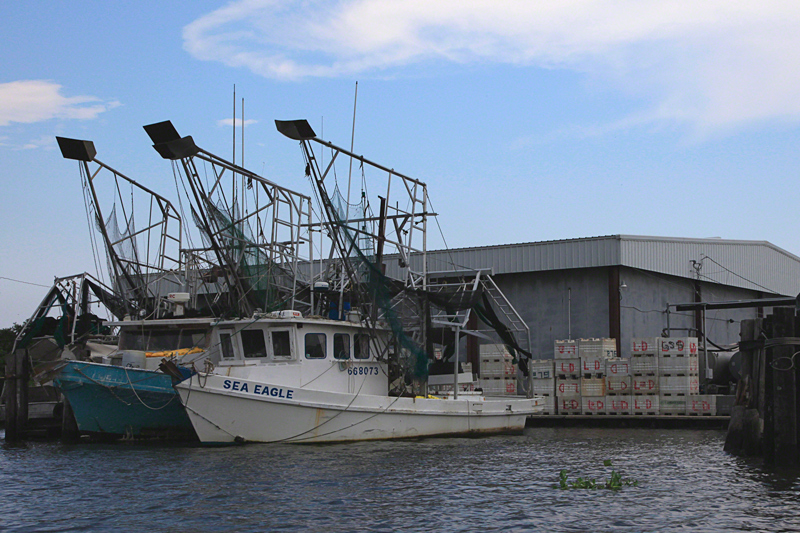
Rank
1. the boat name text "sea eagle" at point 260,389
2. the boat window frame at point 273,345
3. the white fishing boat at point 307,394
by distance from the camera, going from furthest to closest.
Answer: the boat window frame at point 273,345 < the white fishing boat at point 307,394 < the boat name text "sea eagle" at point 260,389

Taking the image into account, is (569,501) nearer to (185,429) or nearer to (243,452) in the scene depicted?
(243,452)

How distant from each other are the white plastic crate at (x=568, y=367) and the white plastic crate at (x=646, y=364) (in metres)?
1.72

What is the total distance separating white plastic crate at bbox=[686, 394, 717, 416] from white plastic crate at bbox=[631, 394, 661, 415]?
2.94 feet

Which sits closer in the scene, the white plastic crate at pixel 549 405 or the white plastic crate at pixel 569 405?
the white plastic crate at pixel 569 405

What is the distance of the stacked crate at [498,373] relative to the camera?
28.3 meters

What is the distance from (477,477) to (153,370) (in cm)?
876

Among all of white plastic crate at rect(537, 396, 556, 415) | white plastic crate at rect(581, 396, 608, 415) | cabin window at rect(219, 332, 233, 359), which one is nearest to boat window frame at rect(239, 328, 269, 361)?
cabin window at rect(219, 332, 233, 359)

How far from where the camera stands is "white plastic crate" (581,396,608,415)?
26984 millimetres

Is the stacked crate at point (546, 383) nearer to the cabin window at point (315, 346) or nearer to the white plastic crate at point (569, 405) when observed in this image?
the white plastic crate at point (569, 405)

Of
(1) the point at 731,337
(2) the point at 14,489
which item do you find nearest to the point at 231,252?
(2) the point at 14,489

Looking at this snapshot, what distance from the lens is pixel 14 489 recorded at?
14.4m

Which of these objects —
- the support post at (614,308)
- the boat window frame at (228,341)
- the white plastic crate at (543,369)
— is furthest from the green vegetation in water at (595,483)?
the support post at (614,308)

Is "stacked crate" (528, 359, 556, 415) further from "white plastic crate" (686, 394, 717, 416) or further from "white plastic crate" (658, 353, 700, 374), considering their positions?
"white plastic crate" (686, 394, 717, 416)

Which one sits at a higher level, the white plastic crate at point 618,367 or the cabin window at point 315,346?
the cabin window at point 315,346
